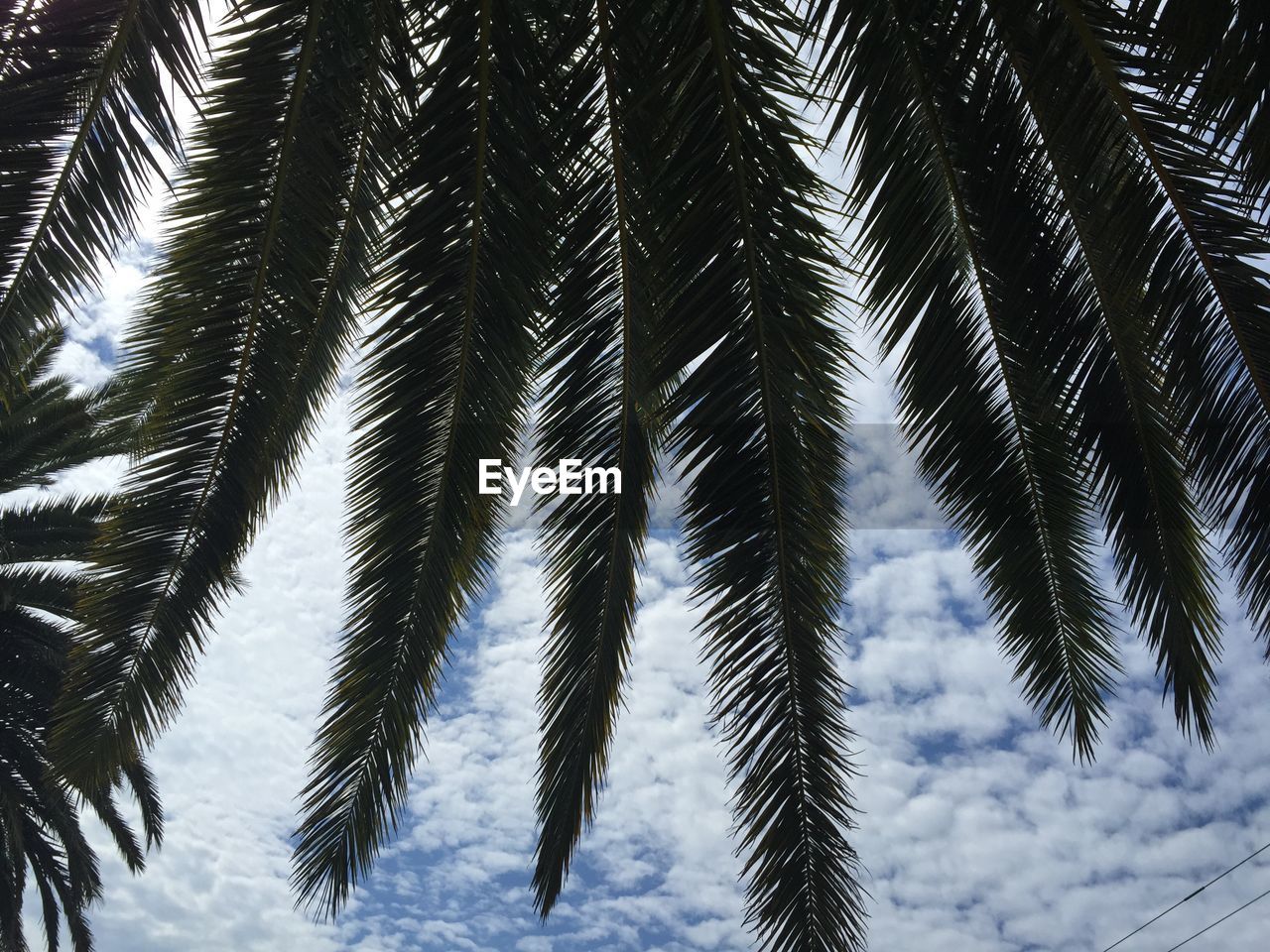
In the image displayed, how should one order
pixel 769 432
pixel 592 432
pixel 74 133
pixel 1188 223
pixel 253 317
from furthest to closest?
pixel 592 432
pixel 253 317
pixel 769 432
pixel 74 133
pixel 1188 223

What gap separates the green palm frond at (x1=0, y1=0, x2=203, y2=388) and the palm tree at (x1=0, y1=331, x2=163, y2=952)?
8.20 metres

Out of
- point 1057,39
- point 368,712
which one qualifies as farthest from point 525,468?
point 1057,39

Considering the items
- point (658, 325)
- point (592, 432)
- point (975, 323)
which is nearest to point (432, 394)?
point (592, 432)

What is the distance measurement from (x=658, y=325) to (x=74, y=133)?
8.29ft

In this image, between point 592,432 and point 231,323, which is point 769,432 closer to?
point 592,432

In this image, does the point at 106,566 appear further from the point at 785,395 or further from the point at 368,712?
the point at 785,395

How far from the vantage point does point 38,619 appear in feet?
44.1

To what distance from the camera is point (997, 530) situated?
5.50 m

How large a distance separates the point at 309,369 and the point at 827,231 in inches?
116

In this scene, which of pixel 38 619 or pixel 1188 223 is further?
pixel 38 619

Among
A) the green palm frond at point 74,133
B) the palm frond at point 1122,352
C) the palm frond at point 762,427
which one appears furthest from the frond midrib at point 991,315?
the green palm frond at point 74,133

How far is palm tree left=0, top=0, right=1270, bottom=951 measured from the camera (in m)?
4.00

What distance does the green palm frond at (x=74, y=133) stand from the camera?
13.6ft

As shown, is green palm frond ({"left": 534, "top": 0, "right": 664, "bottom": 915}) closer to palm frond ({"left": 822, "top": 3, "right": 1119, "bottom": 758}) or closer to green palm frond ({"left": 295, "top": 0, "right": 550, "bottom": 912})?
green palm frond ({"left": 295, "top": 0, "right": 550, "bottom": 912})
